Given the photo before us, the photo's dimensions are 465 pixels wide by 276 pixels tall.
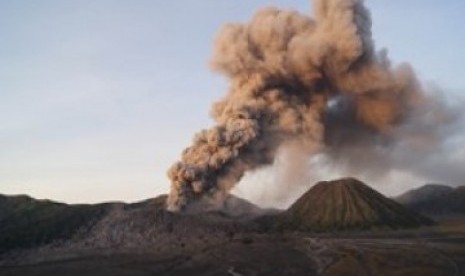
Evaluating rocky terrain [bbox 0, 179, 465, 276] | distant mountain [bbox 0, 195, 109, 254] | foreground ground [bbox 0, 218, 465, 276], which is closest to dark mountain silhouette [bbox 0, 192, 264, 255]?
distant mountain [bbox 0, 195, 109, 254]

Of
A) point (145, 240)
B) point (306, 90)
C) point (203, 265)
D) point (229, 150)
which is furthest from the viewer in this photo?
point (145, 240)

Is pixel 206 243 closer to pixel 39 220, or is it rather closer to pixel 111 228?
pixel 111 228

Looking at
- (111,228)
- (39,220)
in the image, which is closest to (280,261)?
(111,228)

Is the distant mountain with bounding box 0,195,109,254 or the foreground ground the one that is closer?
the foreground ground

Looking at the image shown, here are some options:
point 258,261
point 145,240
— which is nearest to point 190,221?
point 145,240

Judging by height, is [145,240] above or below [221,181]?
below

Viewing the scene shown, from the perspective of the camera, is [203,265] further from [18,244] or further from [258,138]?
[18,244]

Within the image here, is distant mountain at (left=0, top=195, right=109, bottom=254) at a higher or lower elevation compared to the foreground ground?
higher

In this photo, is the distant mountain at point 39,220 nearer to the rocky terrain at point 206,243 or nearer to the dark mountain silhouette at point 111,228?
the dark mountain silhouette at point 111,228

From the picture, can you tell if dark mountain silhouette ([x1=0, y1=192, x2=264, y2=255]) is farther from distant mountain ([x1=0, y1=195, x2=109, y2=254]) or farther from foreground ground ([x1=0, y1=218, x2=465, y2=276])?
foreground ground ([x1=0, y1=218, x2=465, y2=276])
